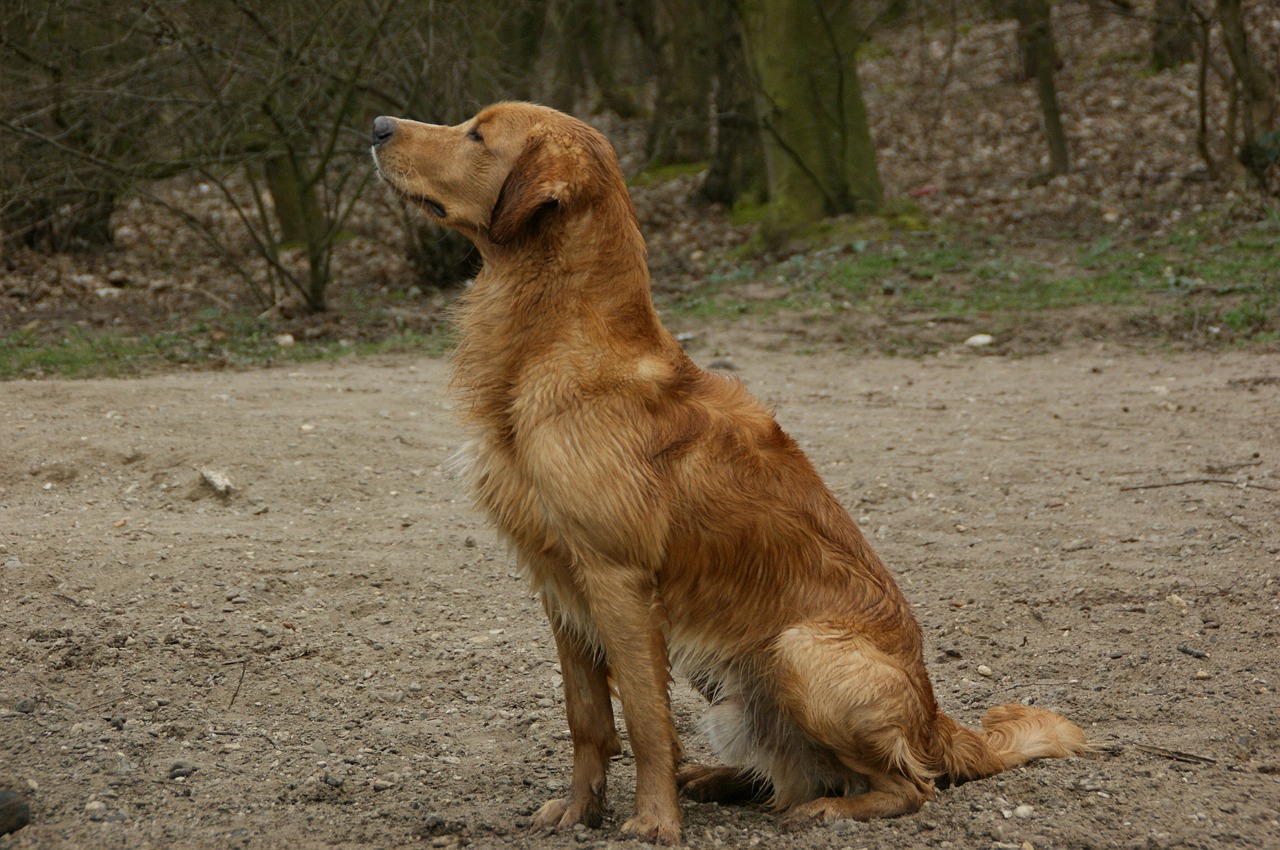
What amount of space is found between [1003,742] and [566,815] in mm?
1504

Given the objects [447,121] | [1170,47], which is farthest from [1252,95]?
[447,121]

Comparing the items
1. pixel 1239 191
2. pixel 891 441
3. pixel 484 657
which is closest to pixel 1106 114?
pixel 1239 191

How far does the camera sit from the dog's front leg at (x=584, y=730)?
12.2 feet

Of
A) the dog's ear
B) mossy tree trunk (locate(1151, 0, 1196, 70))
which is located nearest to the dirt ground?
the dog's ear

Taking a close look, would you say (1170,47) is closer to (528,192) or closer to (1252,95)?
(1252,95)

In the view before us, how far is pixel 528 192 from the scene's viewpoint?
3662 mm

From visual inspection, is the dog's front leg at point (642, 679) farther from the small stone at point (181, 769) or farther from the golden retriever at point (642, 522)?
the small stone at point (181, 769)

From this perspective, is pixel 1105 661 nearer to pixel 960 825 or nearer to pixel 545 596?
pixel 960 825

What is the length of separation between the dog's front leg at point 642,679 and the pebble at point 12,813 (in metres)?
1.68

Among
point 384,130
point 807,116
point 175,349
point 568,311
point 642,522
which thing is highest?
point 807,116

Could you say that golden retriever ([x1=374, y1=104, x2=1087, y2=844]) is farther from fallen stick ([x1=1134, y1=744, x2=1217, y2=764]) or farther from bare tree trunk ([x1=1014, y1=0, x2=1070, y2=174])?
bare tree trunk ([x1=1014, y1=0, x2=1070, y2=174])

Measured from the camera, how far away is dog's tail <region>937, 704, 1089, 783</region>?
3906 millimetres

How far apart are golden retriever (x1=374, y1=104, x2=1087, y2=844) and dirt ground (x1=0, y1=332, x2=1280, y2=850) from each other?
238 millimetres

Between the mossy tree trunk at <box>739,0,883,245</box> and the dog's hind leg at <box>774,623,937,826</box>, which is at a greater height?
the mossy tree trunk at <box>739,0,883,245</box>
